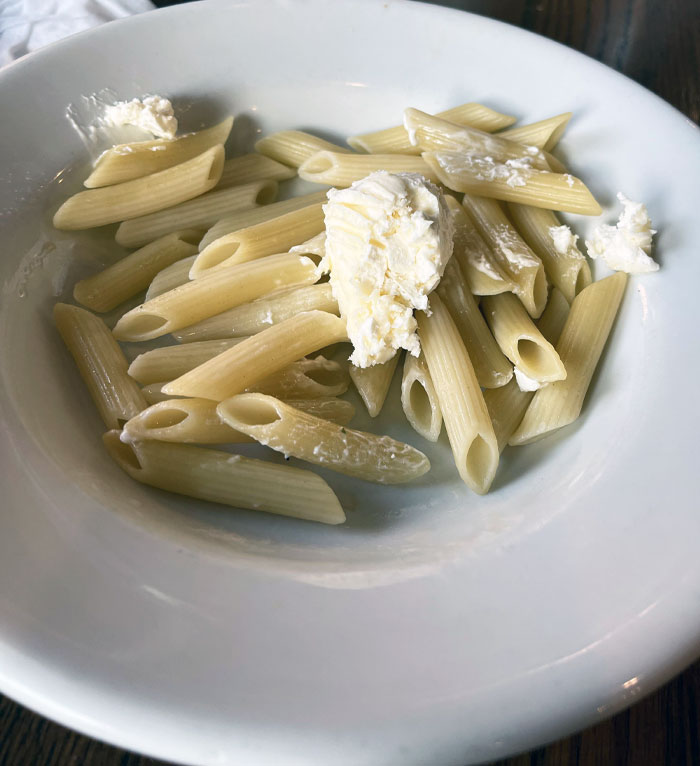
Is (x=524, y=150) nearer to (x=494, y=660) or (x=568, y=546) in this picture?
(x=568, y=546)

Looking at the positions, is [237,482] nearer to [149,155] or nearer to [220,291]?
[220,291]

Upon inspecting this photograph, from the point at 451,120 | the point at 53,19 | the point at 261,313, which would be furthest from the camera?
the point at 53,19

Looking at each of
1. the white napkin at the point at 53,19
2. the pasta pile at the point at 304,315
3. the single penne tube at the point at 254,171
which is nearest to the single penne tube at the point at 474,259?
the pasta pile at the point at 304,315

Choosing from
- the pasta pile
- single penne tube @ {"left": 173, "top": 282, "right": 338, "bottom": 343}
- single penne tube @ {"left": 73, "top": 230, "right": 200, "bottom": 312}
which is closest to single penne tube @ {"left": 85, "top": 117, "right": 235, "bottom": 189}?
the pasta pile

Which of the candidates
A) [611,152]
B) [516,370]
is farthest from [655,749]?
[611,152]

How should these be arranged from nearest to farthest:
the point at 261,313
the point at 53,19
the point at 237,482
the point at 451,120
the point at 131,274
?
the point at 237,482
the point at 261,313
the point at 131,274
the point at 451,120
the point at 53,19

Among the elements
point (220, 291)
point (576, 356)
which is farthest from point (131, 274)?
point (576, 356)
